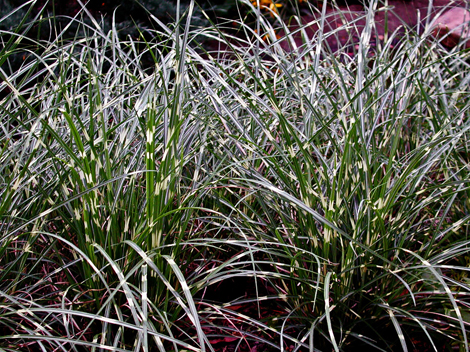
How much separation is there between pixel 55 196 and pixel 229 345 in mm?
772

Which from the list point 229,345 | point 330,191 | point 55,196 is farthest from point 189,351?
point 55,196

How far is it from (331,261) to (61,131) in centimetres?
113

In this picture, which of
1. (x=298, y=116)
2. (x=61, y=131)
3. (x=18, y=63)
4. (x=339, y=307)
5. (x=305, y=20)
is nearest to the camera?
Answer: (x=339, y=307)

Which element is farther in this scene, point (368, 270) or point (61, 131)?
point (61, 131)

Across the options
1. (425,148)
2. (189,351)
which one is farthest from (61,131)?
(425,148)

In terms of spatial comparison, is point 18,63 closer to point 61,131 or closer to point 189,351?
point 61,131

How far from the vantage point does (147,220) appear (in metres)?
1.27

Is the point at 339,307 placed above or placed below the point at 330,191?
below

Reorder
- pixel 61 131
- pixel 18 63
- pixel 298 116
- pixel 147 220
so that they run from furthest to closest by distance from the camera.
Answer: pixel 18 63
pixel 298 116
pixel 61 131
pixel 147 220

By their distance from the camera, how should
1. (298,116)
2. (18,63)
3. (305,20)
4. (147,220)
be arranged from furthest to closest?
(305,20)
(18,63)
(298,116)
(147,220)

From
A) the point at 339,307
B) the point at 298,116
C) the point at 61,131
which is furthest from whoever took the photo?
the point at 298,116

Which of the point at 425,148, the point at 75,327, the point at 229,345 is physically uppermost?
the point at 425,148

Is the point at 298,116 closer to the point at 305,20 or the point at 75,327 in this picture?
the point at 75,327

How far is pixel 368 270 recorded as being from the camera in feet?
4.72
